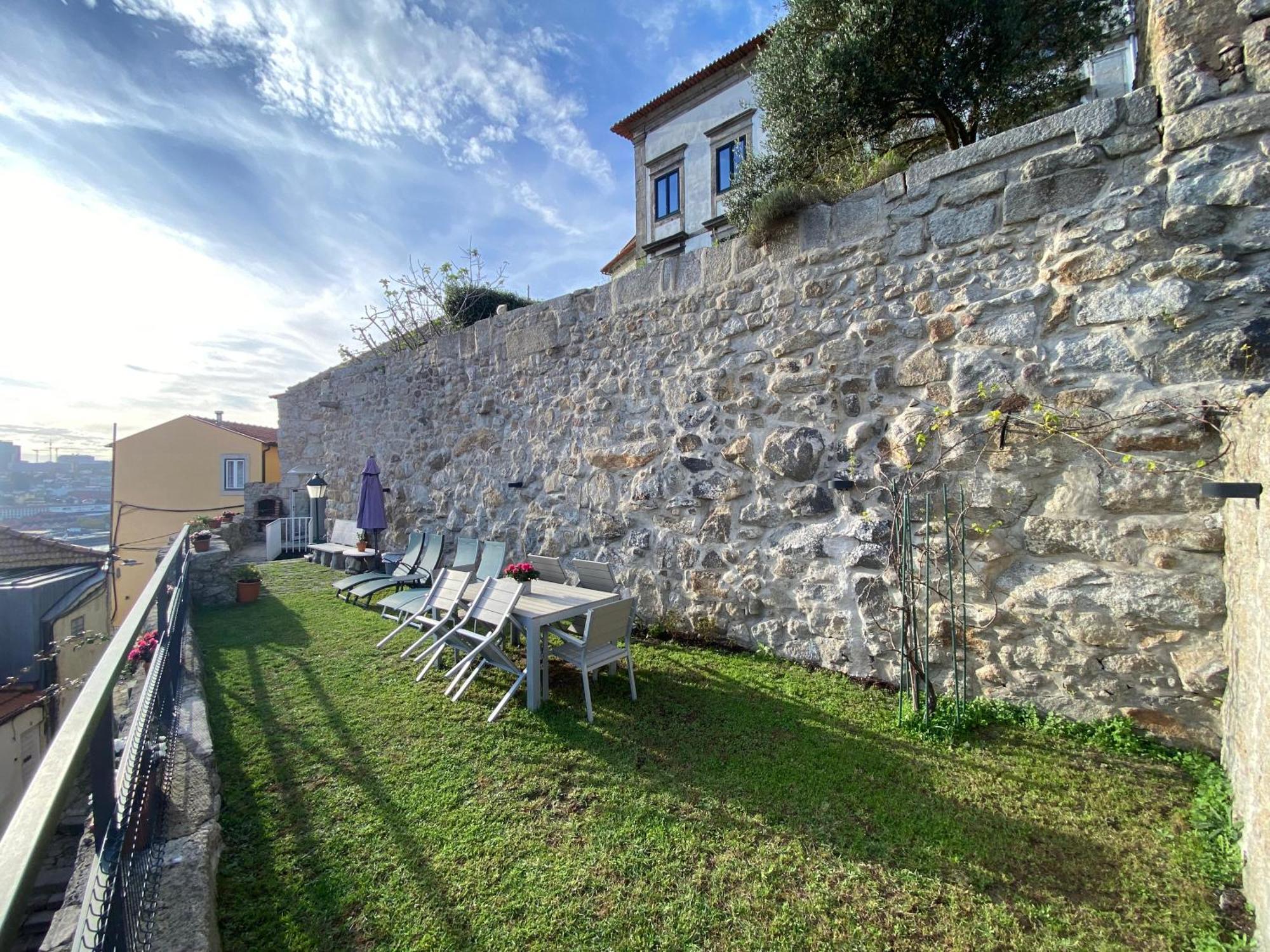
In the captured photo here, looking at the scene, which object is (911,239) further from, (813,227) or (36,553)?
(36,553)

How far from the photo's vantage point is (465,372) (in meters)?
7.22

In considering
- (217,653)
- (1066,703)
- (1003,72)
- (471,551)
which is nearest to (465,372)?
(471,551)

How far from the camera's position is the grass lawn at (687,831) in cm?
191

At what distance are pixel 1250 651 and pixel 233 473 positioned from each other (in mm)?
23888

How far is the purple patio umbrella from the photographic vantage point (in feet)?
24.7

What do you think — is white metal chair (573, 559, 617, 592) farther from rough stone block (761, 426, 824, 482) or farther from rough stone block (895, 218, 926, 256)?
rough stone block (895, 218, 926, 256)

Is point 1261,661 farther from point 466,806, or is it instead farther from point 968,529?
point 466,806

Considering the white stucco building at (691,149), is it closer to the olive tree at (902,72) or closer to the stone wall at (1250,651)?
the olive tree at (902,72)

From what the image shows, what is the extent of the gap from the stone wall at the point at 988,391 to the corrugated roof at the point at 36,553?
Result: 10.1 metres

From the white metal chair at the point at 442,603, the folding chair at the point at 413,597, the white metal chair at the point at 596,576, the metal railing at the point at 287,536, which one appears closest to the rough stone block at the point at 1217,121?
the white metal chair at the point at 596,576

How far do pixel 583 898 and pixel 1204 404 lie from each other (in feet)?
11.8

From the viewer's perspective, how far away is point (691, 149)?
14070 millimetres

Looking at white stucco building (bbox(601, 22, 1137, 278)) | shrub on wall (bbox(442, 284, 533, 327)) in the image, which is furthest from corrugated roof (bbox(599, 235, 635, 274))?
shrub on wall (bbox(442, 284, 533, 327))

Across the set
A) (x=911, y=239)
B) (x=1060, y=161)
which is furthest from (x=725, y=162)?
(x=1060, y=161)
